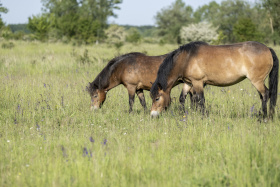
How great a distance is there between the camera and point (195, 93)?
6.81 metres

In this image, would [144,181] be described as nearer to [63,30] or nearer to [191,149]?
[191,149]

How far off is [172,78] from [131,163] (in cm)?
329

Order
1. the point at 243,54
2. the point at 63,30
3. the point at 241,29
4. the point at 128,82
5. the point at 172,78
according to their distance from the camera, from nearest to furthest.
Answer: the point at 243,54, the point at 172,78, the point at 128,82, the point at 241,29, the point at 63,30

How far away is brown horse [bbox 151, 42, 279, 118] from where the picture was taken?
5.93 metres

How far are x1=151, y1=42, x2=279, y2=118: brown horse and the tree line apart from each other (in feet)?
64.3

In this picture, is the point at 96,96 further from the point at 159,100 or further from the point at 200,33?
the point at 200,33

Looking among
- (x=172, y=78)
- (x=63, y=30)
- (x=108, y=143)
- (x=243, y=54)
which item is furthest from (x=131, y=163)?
(x=63, y=30)

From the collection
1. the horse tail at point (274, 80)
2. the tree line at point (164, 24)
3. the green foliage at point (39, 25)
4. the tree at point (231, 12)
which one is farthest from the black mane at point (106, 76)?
the tree at point (231, 12)

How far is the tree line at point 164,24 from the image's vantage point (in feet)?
117

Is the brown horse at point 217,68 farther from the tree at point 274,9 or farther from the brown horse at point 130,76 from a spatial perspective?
the tree at point 274,9

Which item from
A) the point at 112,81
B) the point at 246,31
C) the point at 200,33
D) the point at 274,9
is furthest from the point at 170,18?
the point at 112,81

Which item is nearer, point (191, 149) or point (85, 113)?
point (191, 149)

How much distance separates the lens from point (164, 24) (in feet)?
242

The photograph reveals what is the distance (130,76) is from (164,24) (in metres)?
69.3
